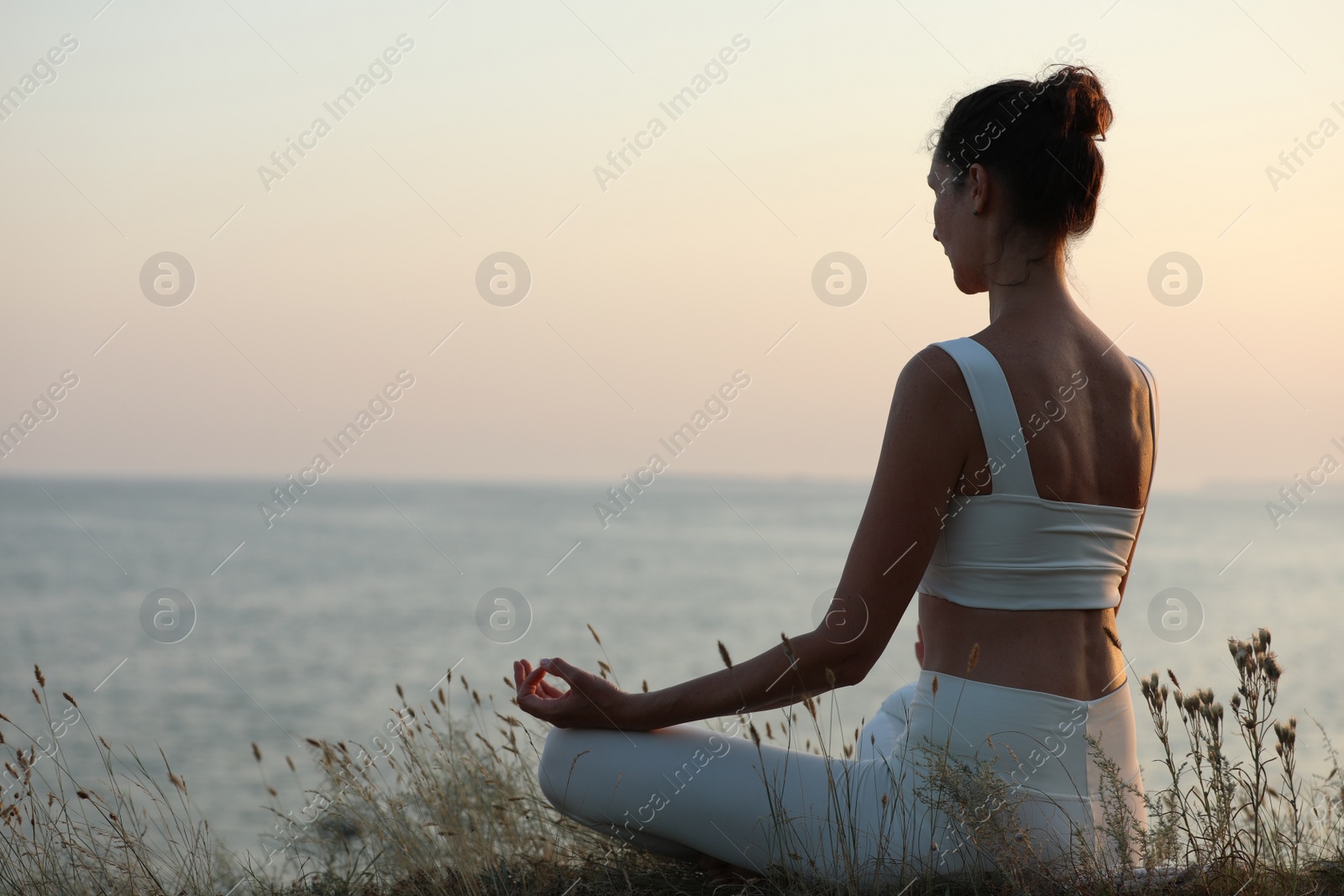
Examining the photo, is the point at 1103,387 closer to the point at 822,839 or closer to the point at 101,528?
the point at 822,839

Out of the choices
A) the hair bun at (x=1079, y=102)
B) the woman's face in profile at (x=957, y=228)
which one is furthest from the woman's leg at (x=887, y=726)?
the hair bun at (x=1079, y=102)

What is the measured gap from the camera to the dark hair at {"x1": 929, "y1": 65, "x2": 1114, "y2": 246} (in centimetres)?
237

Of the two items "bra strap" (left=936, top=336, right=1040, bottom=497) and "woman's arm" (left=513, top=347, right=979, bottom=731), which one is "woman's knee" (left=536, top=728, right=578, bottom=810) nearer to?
"woman's arm" (left=513, top=347, right=979, bottom=731)

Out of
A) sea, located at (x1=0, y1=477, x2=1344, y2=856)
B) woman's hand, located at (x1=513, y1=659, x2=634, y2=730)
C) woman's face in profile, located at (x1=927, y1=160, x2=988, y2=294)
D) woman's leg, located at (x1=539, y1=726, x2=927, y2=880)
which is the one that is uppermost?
woman's face in profile, located at (x1=927, y1=160, x2=988, y2=294)

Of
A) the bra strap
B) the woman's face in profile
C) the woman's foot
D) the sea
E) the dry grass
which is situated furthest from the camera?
the sea

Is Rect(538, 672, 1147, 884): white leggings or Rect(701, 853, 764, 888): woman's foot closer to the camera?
Rect(538, 672, 1147, 884): white leggings

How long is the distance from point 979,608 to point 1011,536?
7.0 inches

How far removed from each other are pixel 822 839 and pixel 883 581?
64 centimetres

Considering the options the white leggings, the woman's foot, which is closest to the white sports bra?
the white leggings

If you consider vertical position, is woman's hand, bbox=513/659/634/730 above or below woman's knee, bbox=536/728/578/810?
above

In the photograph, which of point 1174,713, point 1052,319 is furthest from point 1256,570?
point 1052,319

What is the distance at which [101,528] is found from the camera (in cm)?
7844

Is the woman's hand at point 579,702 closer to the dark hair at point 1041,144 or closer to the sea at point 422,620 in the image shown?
the sea at point 422,620

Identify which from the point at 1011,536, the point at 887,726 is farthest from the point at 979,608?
the point at 887,726
